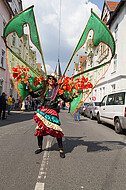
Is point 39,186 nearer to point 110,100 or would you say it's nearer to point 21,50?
point 21,50

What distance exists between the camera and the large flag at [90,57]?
3.95 meters

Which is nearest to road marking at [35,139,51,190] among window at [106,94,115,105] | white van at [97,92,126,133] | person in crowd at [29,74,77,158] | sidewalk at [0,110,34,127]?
person in crowd at [29,74,77,158]

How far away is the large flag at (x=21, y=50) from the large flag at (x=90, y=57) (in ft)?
2.85

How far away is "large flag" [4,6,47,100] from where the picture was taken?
4.03m

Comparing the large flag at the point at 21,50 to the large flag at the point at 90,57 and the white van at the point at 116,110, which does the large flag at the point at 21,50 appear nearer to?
the large flag at the point at 90,57

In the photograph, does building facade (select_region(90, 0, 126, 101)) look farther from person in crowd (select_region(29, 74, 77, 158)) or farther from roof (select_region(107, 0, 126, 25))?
person in crowd (select_region(29, 74, 77, 158))

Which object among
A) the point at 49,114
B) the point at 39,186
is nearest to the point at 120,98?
the point at 49,114

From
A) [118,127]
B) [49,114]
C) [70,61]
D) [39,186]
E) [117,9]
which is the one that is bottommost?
[39,186]

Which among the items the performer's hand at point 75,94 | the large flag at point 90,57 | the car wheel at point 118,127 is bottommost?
the car wheel at point 118,127

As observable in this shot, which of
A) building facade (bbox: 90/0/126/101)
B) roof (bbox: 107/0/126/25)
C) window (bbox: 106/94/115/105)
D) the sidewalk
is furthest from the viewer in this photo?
building facade (bbox: 90/0/126/101)

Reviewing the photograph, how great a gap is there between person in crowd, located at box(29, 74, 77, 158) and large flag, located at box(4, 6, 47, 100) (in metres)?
0.24

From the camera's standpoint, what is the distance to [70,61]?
4.35 m

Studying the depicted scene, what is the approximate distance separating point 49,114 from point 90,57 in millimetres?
1667

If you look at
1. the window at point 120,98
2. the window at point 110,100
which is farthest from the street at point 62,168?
the window at point 110,100
